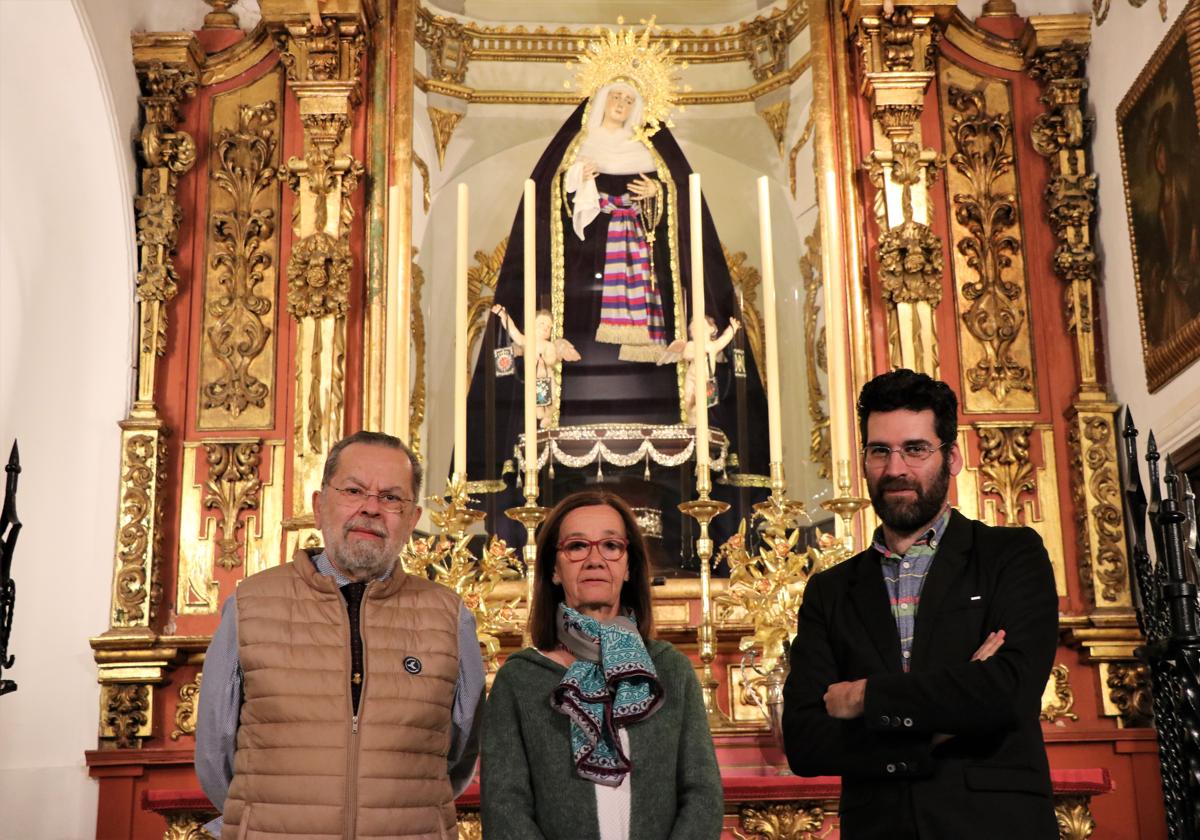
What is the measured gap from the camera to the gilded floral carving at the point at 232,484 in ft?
18.4

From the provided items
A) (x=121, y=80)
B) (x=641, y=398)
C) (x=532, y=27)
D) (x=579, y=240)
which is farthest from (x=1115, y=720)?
(x=121, y=80)

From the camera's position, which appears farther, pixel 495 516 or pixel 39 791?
pixel 495 516

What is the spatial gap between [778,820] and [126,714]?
256cm

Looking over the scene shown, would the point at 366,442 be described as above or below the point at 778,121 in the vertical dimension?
below

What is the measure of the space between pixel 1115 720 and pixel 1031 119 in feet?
8.04

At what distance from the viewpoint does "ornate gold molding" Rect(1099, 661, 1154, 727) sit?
17.7 ft

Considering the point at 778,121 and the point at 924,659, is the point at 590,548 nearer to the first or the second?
the point at 924,659

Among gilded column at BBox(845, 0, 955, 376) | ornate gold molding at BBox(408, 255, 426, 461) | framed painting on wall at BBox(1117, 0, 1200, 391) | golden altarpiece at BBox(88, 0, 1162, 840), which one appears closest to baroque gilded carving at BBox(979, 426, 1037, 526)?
golden altarpiece at BBox(88, 0, 1162, 840)

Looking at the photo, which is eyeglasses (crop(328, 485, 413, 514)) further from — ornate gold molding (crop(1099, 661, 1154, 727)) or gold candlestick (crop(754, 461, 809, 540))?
ornate gold molding (crop(1099, 661, 1154, 727))

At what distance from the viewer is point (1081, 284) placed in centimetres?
579

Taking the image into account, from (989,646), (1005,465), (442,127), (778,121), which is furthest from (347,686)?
(778,121)

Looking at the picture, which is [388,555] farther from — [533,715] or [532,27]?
[532,27]

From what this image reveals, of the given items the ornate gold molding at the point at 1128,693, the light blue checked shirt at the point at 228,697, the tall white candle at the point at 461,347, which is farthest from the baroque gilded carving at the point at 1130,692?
the light blue checked shirt at the point at 228,697

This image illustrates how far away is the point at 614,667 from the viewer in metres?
2.84
